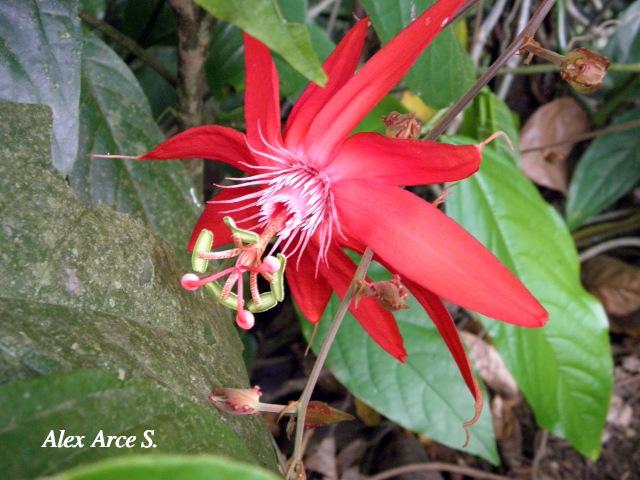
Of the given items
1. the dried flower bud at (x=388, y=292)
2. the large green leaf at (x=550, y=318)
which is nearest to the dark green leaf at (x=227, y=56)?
the large green leaf at (x=550, y=318)

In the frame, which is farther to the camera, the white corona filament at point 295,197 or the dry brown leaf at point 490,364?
the dry brown leaf at point 490,364

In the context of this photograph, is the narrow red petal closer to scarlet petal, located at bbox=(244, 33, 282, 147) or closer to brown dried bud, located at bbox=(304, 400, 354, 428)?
scarlet petal, located at bbox=(244, 33, 282, 147)

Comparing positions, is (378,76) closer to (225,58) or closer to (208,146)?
(208,146)

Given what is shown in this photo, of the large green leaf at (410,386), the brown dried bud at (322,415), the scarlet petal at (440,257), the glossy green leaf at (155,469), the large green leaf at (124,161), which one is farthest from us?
the large green leaf at (410,386)

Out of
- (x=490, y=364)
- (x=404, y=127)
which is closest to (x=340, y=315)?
(x=404, y=127)

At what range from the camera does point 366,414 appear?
1.21 meters

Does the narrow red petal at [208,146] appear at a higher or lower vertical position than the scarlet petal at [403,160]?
lower

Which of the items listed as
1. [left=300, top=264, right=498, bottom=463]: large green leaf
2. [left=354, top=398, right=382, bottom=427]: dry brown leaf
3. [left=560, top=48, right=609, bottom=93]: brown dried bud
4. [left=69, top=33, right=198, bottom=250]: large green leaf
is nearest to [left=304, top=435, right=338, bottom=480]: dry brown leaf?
[left=354, top=398, right=382, bottom=427]: dry brown leaf

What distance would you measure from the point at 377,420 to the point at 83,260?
82cm

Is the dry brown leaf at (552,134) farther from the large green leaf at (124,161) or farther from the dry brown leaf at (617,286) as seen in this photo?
the large green leaf at (124,161)

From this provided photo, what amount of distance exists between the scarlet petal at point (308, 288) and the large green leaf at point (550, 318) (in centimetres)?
30

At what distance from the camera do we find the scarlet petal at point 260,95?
56 centimetres

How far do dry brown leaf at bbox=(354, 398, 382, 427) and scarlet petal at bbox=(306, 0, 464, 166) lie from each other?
74cm

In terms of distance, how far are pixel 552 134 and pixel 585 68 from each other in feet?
3.17
